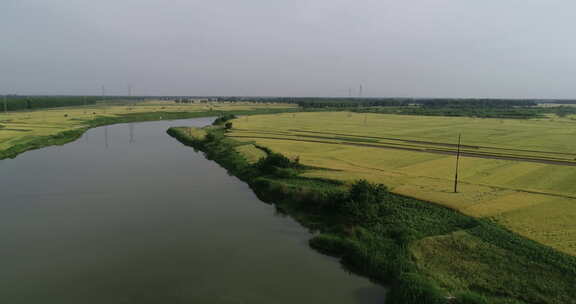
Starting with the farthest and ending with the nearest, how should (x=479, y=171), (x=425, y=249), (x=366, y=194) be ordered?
(x=479, y=171)
(x=366, y=194)
(x=425, y=249)

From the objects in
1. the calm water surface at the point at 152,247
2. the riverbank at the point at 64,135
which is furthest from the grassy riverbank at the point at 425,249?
the riverbank at the point at 64,135

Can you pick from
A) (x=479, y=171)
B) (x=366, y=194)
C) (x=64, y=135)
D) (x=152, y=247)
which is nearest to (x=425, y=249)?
(x=366, y=194)

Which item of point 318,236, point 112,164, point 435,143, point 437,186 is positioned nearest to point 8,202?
point 112,164

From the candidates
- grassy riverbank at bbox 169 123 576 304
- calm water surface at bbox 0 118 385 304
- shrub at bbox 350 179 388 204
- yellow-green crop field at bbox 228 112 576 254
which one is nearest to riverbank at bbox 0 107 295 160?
calm water surface at bbox 0 118 385 304

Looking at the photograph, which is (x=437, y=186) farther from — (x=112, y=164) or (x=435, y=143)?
(x=112, y=164)

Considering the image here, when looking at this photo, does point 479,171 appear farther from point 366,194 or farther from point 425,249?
point 425,249
